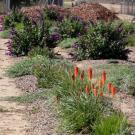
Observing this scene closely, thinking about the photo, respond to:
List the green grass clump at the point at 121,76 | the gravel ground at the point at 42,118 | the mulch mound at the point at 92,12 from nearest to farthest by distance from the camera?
1. the gravel ground at the point at 42,118
2. the green grass clump at the point at 121,76
3. the mulch mound at the point at 92,12

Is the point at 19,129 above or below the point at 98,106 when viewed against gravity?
below

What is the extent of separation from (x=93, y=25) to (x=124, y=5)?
29147mm

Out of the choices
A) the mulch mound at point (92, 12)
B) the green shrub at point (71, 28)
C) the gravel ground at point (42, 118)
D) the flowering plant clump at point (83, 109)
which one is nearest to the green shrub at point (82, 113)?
the flowering plant clump at point (83, 109)

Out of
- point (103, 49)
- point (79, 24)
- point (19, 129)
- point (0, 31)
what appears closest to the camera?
point (19, 129)

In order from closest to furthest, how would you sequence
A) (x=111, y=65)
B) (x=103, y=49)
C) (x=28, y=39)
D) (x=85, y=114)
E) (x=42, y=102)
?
(x=85, y=114) < (x=42, y=102) < (x=111, y=65) < (x=103, y=49) < (x=28, y=39)

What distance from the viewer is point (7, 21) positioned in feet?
92.3

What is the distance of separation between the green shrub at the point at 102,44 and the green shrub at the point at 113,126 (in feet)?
29.6

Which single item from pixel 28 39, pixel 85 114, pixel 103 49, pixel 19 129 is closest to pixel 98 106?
pixel 85 114

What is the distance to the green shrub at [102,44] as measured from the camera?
1630 cm

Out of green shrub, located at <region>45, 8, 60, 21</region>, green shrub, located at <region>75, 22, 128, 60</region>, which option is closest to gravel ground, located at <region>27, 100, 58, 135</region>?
green shrub, located at <region>75, 22, 128, 60</region>

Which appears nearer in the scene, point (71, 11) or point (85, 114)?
point (85, 114)

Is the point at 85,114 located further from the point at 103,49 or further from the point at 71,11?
the point at 71,11

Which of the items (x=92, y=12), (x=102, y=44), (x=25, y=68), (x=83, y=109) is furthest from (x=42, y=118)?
(x=92, y=12)

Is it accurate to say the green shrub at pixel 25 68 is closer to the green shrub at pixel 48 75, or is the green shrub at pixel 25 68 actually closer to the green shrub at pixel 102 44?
the green shrub at pixel 48 75
